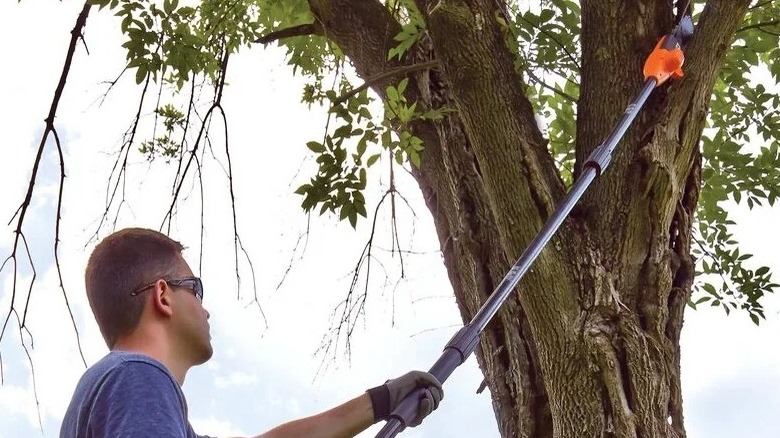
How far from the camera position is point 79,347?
2627 mm

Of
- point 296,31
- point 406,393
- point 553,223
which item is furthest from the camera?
point 296,31

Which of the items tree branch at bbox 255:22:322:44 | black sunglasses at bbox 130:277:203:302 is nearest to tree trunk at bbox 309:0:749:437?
tree branch at bbox 255:22:322:44

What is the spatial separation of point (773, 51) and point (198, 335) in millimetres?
2760

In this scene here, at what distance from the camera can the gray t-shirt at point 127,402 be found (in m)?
1.23

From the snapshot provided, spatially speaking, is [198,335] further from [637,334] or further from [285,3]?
[285,3]

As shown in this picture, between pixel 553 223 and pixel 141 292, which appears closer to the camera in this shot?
pixel 141 292

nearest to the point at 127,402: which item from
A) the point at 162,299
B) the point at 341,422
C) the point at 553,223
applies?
the point at 162,299

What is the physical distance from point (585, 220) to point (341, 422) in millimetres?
1060

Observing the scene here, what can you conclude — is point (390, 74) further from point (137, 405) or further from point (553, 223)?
point (137, 405)

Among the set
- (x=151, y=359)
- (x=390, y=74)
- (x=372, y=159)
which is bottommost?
(x=151, y=359)

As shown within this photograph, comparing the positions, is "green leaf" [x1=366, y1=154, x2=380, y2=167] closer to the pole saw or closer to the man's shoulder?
the pole saw

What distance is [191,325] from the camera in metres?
1.61

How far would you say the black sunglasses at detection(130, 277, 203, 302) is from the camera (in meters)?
1.58

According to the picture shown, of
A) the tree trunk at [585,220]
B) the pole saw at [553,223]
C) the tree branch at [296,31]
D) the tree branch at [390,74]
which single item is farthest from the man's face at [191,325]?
the tree branch at [296,31]
